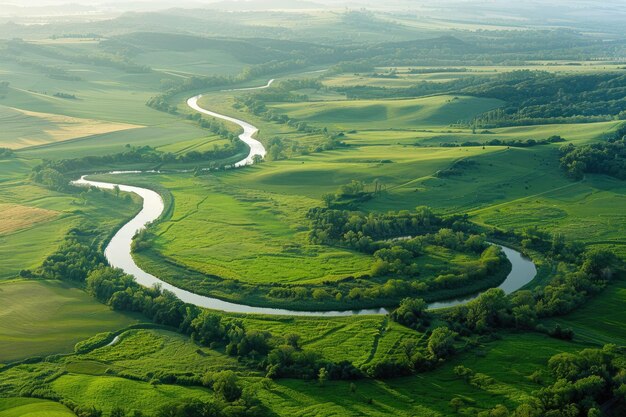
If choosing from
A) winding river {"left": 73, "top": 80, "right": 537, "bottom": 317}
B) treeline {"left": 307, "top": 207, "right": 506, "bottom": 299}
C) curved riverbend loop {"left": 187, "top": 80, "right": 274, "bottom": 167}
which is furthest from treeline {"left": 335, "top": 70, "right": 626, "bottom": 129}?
winding river {"left": 73, "top": 80, "right": 537, "bottom": 317}

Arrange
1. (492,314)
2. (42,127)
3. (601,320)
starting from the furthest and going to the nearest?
(42,127) < (601,320) < (492,314)

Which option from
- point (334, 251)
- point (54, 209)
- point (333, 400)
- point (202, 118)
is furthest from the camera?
point (202, 118)

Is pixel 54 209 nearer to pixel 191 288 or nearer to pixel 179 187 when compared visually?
pixel 179 187

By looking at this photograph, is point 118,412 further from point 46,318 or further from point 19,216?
point 19,216

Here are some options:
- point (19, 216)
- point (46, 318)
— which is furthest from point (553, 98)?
point (46, 318)

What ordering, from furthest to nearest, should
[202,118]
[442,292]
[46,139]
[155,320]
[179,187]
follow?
1. [202,118]
2. [46,139]
3. [179,187]
4. [442,292]
5. [155,320]

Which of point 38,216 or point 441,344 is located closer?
point 441,344

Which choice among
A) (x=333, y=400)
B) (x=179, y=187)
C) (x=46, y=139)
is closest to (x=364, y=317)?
(x=333, y=400)
